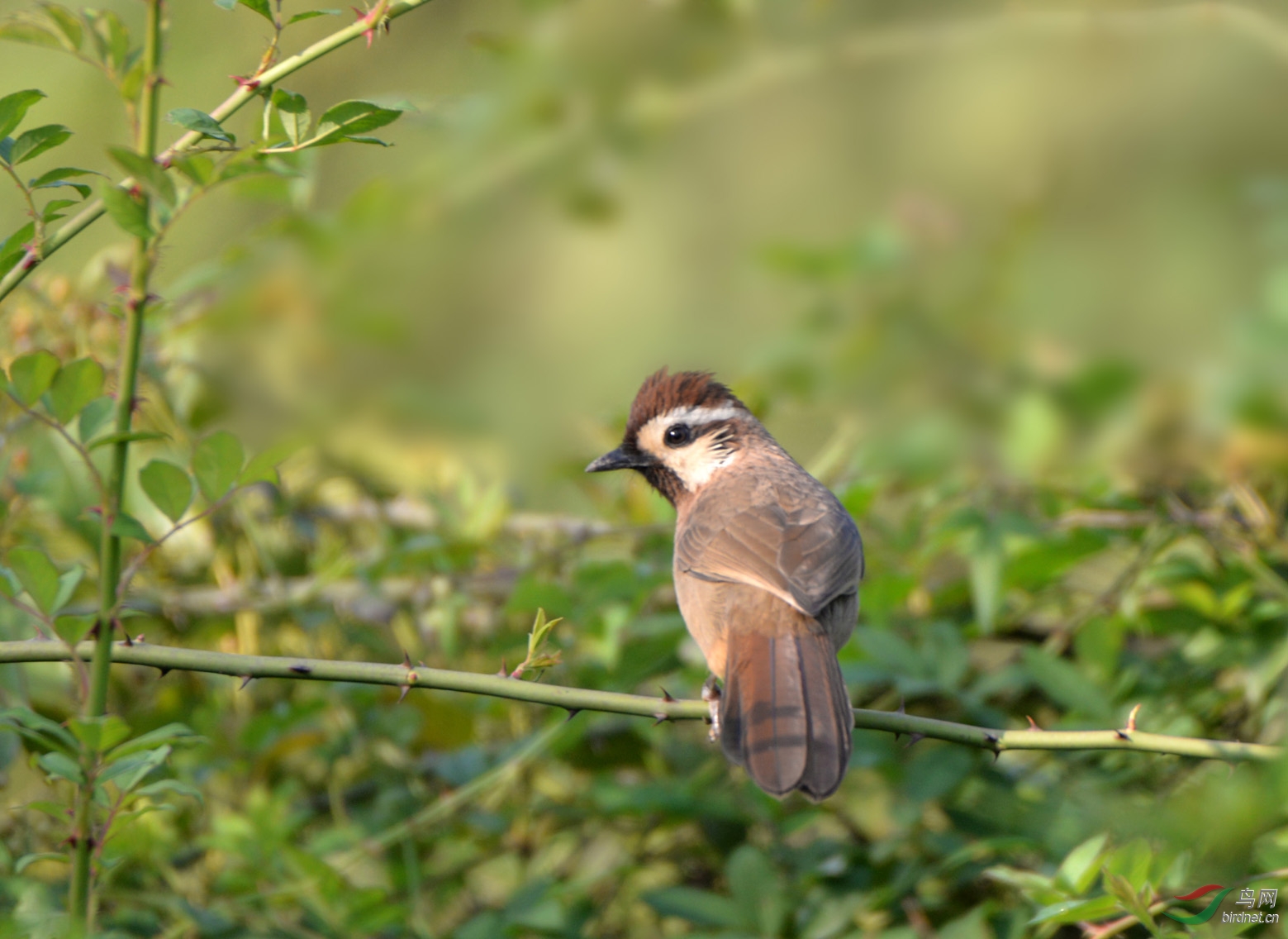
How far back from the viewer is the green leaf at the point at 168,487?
1601mm

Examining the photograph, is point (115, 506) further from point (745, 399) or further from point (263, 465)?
point (745, 399)

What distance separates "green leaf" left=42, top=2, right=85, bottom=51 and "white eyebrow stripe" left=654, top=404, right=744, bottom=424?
81.8 inches

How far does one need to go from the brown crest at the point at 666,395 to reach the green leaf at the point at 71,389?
6.36 ft

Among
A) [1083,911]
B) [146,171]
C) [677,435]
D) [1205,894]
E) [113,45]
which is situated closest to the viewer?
[146,171]

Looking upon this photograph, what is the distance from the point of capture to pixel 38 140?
1.56m

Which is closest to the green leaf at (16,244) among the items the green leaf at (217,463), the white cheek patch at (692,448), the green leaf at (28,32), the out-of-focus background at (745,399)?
the green leaf at (28,32)

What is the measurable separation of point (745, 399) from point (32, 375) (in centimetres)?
246

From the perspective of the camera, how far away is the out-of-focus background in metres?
2.91

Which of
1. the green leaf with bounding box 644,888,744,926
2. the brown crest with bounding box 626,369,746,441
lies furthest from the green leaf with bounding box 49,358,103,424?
the brown crest with bounding box 626,369,746,441

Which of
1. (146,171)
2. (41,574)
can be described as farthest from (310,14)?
(41,574)

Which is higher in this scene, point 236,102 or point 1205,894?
point 236,102

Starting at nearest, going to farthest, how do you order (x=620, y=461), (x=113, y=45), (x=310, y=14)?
(x=113, y=45)
(x=310, y=14)
(x=620, y=461)

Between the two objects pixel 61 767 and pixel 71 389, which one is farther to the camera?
pixel 71 389

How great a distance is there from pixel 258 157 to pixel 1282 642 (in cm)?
271
